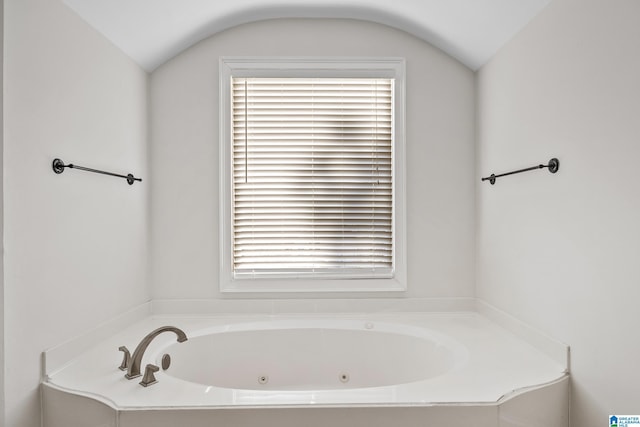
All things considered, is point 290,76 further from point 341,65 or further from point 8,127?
point 8,127

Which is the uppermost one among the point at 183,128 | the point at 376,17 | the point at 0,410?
the point at 376,17

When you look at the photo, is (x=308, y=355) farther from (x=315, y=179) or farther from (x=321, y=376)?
(x=315, y=179)

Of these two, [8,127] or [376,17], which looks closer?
[8,127]

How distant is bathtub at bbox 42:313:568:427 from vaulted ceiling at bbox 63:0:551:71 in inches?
58.9

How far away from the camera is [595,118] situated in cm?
134

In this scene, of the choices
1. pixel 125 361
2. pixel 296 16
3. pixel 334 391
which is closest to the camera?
pixel 334 391

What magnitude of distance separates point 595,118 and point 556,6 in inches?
22.0

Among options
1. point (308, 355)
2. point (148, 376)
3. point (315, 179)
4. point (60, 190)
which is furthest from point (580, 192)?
point (60, 190)

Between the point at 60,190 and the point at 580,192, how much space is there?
6.56 ft

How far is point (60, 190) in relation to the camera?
156 centimetres

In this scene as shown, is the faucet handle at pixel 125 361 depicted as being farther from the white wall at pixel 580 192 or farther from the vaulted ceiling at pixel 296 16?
the white wall at pixel 580 192

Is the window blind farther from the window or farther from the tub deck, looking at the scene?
the tub deck

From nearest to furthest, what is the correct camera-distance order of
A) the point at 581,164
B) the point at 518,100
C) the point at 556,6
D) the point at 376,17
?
the point at 581,164, the point at 556,6, the point at 518,100, the point at 376,17

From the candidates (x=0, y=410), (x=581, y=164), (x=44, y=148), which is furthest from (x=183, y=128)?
(x=581, y=164)
